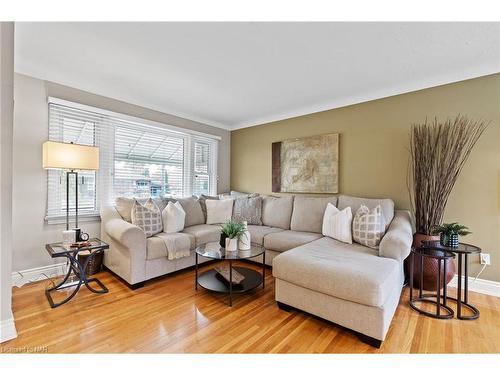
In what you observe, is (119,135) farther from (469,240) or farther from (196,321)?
(469,240)

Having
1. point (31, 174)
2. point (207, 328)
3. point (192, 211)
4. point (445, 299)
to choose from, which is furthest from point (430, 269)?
point (31, 174)

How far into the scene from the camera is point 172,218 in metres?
2.96

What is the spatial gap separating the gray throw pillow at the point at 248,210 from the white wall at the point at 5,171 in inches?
99.3

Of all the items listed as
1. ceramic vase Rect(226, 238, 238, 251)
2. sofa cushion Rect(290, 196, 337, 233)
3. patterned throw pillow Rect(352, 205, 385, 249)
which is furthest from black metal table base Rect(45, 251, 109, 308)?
patterned throw pillow Rect(352, 205, 385, 249)

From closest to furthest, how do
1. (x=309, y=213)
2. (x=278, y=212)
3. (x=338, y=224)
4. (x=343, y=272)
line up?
(x=343, y=272) < (x=338, y=224) < (x=309, y=213) < (x=278, y=212)

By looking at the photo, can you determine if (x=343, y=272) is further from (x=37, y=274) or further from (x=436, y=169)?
(x=37, y=274)

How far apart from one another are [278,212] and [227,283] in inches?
56.8

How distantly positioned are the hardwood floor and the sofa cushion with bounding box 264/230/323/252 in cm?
67

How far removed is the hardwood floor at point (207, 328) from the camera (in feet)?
5.06

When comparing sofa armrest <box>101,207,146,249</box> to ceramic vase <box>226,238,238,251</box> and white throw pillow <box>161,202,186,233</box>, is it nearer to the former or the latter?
white throw pillow <box>161,202,186,233</box>

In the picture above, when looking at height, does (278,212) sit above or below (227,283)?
above

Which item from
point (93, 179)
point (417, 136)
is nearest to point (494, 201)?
point (417, 136)

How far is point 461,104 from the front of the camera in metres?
2.47

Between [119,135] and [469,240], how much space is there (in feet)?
14.1
